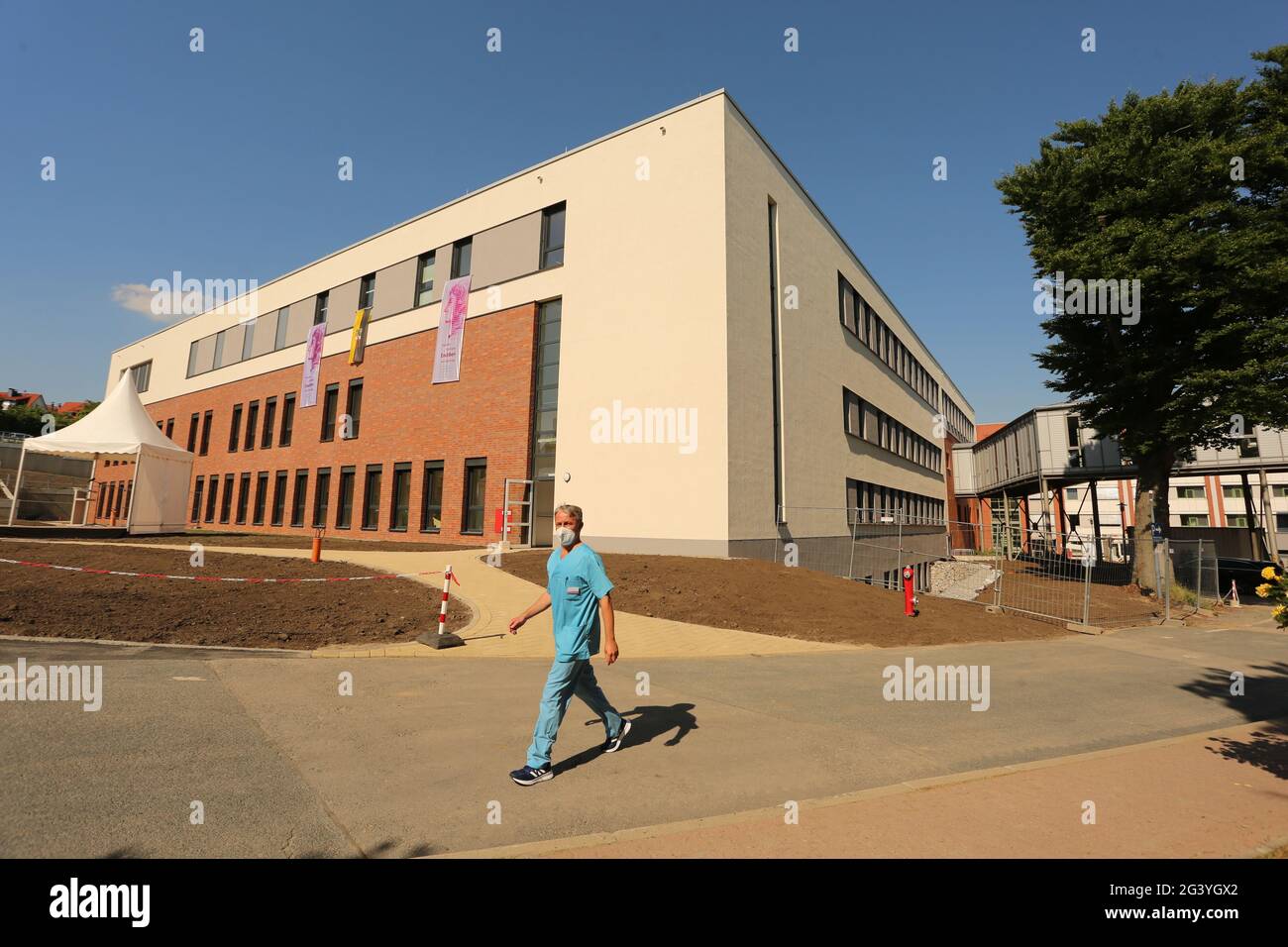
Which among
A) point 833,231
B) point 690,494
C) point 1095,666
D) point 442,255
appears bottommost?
point 1095,666

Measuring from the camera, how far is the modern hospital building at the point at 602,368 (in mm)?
17359

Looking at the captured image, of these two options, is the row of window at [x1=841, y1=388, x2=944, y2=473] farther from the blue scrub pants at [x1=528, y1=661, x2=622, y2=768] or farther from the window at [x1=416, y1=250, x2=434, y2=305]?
the blue scrub pants at [x1=528, y1=661, x2=622, y2=768]

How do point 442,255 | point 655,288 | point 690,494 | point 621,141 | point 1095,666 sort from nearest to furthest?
point 1095,666, point 690,494, point 655,288, point 621,141, point 442,255

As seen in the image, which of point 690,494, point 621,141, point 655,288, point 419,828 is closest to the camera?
point 419,828

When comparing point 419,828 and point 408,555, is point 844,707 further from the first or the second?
point 408,555

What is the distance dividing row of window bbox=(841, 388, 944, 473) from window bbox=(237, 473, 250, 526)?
32.8 metres

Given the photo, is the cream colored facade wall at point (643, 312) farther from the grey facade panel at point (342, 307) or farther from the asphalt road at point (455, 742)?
the grey facade panel at point (342, 307)

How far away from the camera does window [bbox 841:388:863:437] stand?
2605cm

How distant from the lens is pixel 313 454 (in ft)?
95.7

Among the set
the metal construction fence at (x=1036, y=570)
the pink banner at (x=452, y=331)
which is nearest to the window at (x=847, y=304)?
the metal construction fence at (x=1036, y=570)

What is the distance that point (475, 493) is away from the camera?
73.1 feet

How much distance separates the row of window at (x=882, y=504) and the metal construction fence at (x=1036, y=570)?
0.62ft
